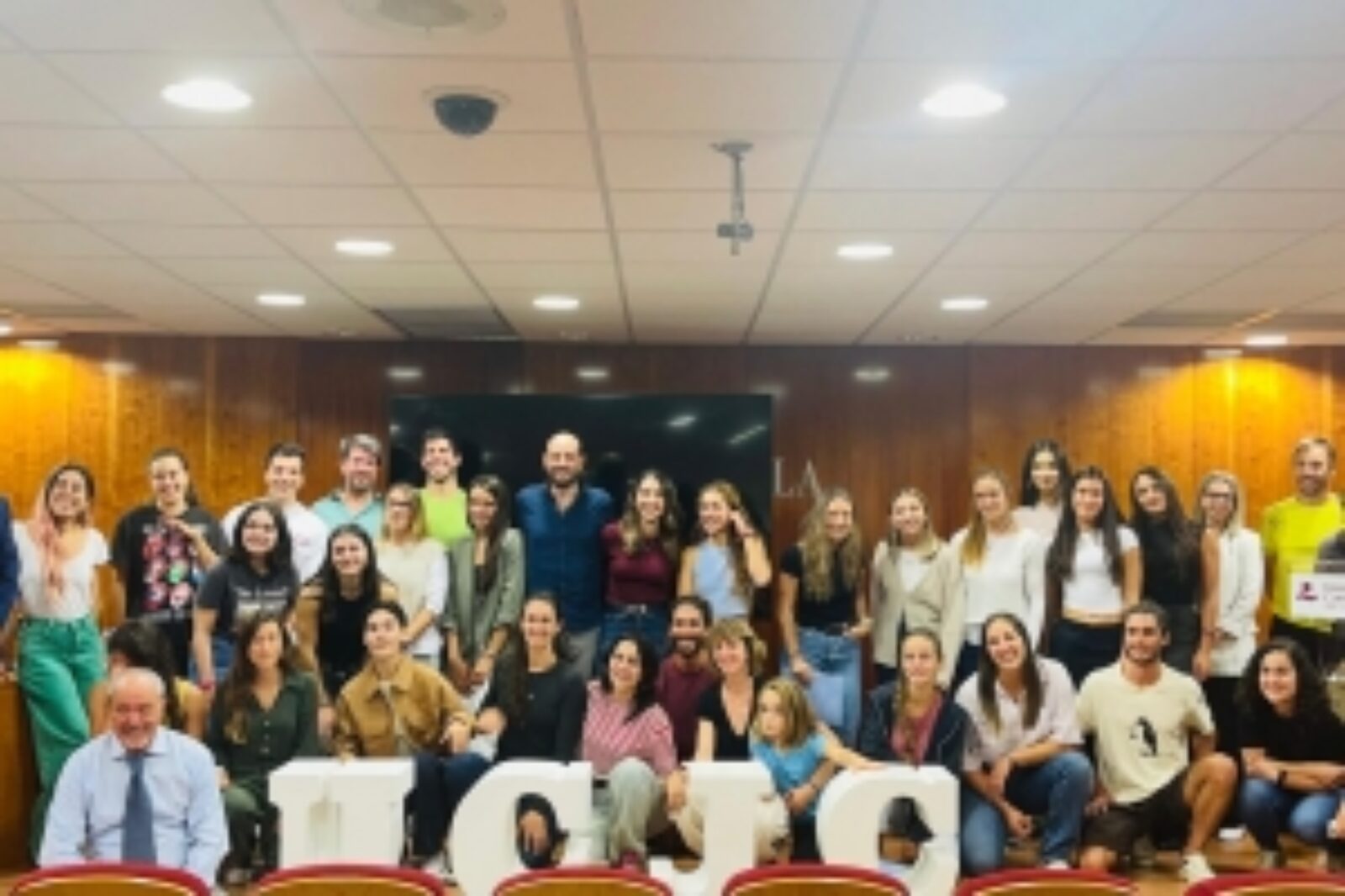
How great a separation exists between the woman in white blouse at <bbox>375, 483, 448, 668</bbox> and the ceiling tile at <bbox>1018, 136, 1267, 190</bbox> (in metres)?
2.97

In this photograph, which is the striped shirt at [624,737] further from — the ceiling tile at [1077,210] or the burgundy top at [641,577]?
the ceiling tile at [1077,210]

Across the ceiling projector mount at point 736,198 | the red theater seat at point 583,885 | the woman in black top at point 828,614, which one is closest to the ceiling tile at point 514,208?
the ceiling projector mount at point 736,198

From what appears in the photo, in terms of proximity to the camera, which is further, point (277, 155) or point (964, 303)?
point (964, 303)

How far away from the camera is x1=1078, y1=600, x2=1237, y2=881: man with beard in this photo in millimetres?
5520

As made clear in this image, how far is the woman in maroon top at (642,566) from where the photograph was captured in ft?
20.7

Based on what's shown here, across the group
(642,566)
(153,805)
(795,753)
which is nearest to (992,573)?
(795,753)

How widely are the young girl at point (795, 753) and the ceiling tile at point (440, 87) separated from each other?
7.96ft

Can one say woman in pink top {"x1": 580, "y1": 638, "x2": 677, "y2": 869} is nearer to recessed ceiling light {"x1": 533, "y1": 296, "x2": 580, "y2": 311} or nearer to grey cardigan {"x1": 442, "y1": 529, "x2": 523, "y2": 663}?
grey cardigan {"x1": 442, "y1": 529, "x2": 523, "y2": 663}

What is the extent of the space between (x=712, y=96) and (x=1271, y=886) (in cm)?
239

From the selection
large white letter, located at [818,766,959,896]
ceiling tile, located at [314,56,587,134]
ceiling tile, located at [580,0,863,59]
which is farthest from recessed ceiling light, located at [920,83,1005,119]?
large white letter, located at [818,766,959,896]

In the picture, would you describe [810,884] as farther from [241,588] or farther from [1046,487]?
[1046,487]

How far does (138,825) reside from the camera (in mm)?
3926

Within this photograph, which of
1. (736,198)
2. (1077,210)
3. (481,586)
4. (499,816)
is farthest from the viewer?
(481,586)

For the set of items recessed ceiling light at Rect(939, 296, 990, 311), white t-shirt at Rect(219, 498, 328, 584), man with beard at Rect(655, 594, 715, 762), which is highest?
recessed ceiling light at Rect(939, 296, 990, 311)
